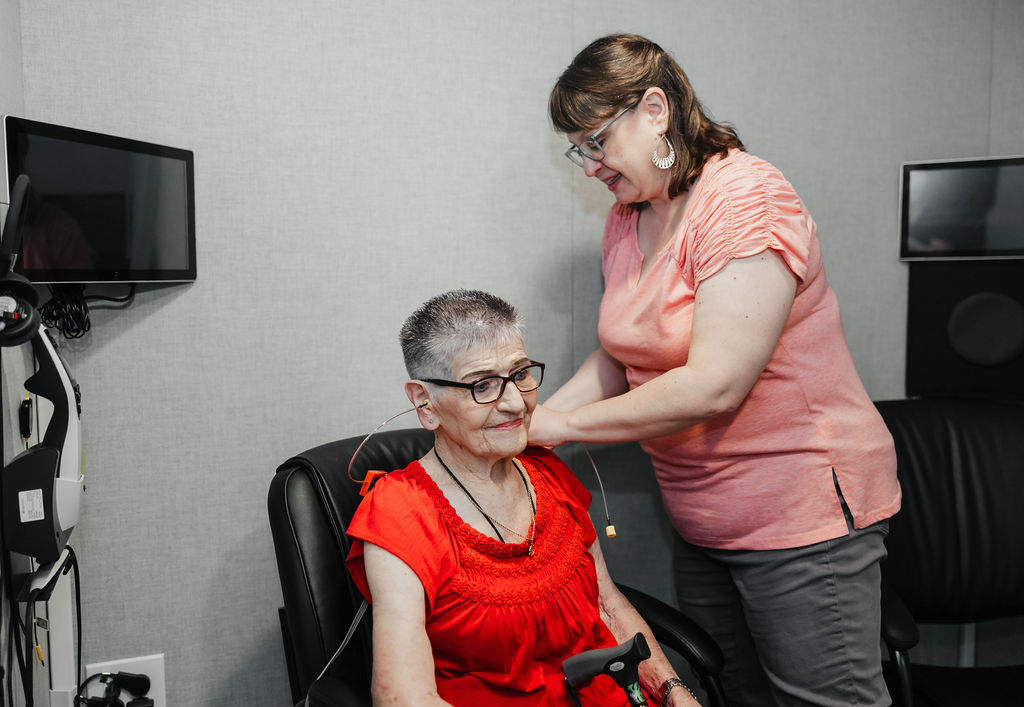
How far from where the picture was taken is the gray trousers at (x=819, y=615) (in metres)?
1.55

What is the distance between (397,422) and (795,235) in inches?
43.7

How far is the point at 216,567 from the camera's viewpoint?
197 cm

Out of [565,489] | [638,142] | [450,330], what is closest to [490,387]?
[450,330]

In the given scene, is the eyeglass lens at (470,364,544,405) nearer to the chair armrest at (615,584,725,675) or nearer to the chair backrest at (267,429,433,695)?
the chair backrest at (267,429,433,695)

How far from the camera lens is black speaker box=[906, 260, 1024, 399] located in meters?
2.29

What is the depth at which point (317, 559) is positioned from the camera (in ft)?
4.87

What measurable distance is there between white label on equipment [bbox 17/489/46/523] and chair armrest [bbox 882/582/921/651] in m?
1.65

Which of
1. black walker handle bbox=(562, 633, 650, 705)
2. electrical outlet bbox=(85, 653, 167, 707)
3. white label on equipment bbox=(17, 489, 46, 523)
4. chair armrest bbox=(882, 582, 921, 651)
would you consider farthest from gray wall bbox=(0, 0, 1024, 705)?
black walker handle bbox=(562, 633, 650, 705)

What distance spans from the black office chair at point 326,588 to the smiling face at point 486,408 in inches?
11.1

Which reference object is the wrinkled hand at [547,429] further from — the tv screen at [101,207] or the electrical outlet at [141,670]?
the electrical outlet at [141,670]

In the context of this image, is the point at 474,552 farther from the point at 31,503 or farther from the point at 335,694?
the point at 31,503

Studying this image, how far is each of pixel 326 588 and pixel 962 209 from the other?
2088 mm

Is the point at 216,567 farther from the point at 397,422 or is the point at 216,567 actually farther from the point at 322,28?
the point at 322,28

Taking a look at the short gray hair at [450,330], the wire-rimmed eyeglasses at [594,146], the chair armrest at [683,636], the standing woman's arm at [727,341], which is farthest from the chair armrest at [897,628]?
the wire-rimmed eyeglasses at [594,146]
